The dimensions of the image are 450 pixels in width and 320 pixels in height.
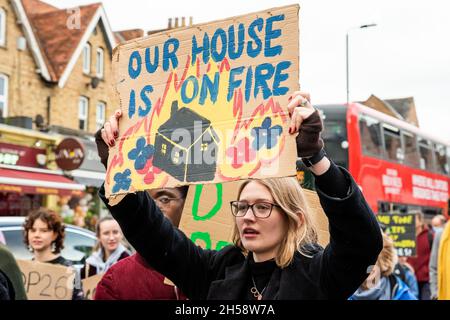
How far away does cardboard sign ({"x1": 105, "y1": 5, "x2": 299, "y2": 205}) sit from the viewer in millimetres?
2209

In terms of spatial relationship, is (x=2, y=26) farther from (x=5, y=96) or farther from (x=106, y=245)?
(x=106, y=245)

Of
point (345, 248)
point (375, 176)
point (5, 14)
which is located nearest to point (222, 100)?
point (345, 248)

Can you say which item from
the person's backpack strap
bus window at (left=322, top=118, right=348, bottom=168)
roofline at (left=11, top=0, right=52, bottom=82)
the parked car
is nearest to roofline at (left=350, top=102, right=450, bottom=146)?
bus window at (left=322, top=118, right=348, bottom=168)

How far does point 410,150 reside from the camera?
50.5 feet

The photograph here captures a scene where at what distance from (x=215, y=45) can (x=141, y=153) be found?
0.48m

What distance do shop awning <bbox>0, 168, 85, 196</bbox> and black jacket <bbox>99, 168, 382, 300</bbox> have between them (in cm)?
1488

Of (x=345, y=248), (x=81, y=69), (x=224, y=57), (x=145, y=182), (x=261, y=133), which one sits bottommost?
(x=345, y=248)

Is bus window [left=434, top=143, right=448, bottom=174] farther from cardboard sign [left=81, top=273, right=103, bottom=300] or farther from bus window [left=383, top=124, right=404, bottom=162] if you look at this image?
cardboard sign [left=81, top=273, right=103, bottom=300]

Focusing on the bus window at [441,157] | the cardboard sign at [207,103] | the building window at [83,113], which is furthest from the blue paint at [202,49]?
the building window at [83,113]

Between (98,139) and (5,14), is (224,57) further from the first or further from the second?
(5,14)

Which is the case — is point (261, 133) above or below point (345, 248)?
above

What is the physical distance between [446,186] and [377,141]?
170 inches

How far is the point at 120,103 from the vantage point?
2.62 metres

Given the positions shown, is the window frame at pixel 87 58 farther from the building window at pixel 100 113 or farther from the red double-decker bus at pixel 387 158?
the red double-decker bus at pixel 387 158
